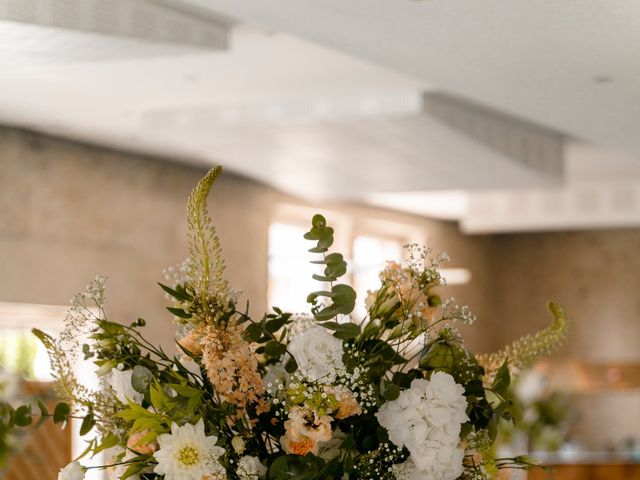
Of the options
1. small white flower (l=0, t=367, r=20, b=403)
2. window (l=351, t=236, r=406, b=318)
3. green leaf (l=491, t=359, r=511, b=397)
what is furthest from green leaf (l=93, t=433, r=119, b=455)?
window (l=351, t=236, r=406, b=318)

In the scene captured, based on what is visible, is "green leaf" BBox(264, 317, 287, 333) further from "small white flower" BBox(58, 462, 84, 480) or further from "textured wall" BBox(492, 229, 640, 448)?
"textured wall" BBox(492, 229, 640, 448)

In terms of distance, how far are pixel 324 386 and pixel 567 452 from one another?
11265 mm

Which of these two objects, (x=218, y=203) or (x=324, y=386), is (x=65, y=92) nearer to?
(x=218, y=203)

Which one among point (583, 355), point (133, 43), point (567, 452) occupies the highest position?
point (133, 43)

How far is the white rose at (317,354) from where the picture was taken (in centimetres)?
169

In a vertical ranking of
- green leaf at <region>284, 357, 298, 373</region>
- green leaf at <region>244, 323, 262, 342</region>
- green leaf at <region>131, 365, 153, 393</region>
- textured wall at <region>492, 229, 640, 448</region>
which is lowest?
green leaf at <region>131, 365, 153, 393</region>

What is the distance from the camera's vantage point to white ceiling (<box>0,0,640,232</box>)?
4512 mm

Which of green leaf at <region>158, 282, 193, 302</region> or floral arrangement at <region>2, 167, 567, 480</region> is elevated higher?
green leaf at <region>158, 282, 193, 302</region>

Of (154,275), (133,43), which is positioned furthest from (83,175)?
(133,43)

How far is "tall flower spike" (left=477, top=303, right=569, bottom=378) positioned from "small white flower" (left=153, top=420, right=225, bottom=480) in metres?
0.49

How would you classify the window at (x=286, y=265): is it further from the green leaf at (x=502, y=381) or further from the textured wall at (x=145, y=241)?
the green leaf at (x=502, y=381)

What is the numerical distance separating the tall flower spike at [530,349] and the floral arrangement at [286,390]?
0.10 meters

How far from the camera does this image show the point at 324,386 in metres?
1.69

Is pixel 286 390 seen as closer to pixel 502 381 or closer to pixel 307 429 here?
pixel 307 429
